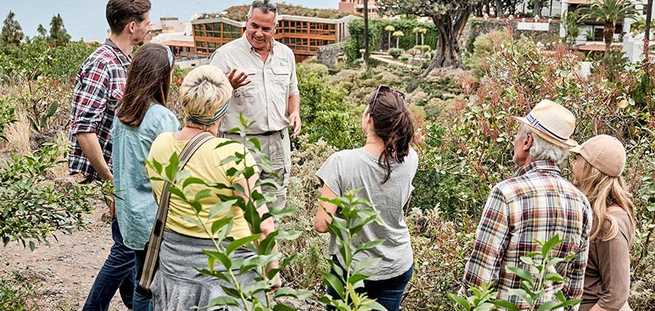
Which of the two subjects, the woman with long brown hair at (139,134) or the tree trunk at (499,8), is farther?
the tree trunk at (499,8)

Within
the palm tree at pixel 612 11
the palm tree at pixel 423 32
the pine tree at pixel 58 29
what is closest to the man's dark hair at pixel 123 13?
the pine tree at pixel 58 29

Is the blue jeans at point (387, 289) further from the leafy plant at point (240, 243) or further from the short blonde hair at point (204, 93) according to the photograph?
the leafy plant at point (240, 243)

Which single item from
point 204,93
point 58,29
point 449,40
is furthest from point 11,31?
point 449,40

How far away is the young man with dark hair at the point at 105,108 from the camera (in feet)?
11.1

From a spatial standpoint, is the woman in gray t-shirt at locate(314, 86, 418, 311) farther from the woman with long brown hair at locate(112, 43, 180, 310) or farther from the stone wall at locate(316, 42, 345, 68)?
the stone wall at locate(316, 42, 345, 68)

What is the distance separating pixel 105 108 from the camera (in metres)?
3.44

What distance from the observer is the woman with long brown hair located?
120 inches

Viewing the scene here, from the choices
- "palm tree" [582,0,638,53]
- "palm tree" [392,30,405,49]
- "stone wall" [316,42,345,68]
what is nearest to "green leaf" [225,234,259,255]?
"palm tree" [582,0,638,53]

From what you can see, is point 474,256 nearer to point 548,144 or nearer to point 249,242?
point 548,144

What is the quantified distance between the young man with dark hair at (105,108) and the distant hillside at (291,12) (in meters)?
31.6

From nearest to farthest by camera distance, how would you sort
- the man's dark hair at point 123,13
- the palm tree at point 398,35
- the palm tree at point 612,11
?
1. the man's dark hair at point 123,13
2. the palm tree at point 612,11
3. the palm tree at point 398,35

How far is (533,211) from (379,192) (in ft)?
2.01

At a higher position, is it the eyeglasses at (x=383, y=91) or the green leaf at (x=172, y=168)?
the green leaf at (x=172, y=168)

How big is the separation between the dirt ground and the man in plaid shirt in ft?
7.31
